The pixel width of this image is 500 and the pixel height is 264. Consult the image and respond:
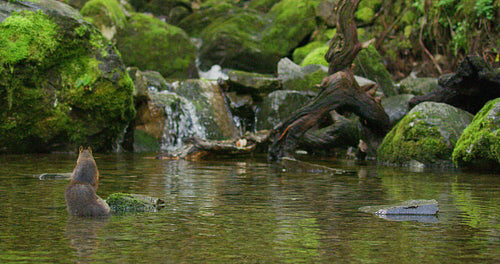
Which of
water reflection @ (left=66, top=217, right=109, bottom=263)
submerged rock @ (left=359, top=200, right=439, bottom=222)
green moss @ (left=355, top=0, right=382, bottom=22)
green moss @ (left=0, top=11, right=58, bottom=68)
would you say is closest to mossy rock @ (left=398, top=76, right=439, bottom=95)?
green moss @ (left=355, top=0, right=382, bottom=22)

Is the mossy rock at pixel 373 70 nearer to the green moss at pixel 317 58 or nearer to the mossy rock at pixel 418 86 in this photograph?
the mossy rock at pixel 418 86

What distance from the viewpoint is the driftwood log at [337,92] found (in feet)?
41.7

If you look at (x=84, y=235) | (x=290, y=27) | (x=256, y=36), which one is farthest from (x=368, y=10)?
(x=84, y=235)

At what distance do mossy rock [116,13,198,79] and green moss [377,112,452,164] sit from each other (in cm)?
1244

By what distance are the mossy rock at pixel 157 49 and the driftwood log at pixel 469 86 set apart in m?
11.6

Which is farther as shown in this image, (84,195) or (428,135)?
(428,135)

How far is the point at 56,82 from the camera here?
48.0 feet

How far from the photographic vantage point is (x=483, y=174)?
10.3 metres

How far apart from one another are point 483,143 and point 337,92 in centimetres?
316

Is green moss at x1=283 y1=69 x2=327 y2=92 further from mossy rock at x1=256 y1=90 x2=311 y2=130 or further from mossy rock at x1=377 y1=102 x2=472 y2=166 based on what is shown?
mossy rock at x1=377 y1=102 x2=472 y2=166

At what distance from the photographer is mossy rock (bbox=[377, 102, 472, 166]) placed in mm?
12336

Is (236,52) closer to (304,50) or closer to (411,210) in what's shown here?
(304,50)

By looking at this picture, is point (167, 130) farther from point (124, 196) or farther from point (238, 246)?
point (238, 246)

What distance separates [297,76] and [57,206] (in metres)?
13.7
